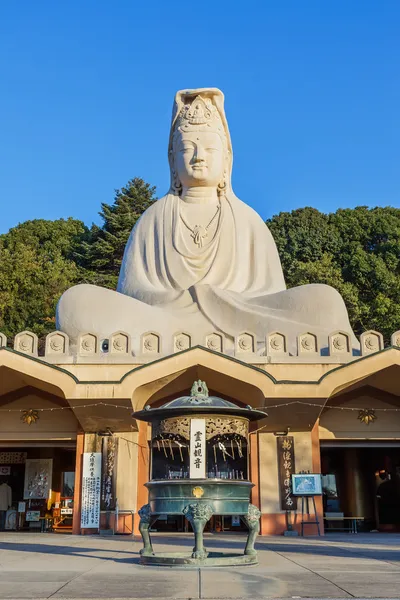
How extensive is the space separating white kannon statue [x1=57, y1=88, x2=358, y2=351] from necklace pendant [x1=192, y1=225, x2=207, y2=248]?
3 centimetres

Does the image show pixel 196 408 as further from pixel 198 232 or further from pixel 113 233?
pixel 113 233

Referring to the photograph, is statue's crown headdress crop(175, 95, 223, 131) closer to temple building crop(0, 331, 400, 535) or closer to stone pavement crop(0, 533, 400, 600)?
temple building crop(0, 331, 400, 535)

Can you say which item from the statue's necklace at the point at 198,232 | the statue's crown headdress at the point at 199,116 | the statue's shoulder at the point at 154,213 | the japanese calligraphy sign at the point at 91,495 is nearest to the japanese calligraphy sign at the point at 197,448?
the japanese calligraphy sign at the point at 91,495

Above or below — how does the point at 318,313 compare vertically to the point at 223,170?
below

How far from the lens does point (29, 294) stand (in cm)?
3198

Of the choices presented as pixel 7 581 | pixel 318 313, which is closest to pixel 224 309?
pixel 318 313

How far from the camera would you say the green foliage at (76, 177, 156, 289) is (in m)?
36.3

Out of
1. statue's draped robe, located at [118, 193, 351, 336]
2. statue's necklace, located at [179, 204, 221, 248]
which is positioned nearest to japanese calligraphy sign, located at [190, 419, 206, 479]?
statue's draped robe, located at [118, 193, 351, 336]

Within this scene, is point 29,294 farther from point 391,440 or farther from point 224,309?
point 391,440

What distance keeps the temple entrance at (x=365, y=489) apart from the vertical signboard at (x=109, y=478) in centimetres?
591

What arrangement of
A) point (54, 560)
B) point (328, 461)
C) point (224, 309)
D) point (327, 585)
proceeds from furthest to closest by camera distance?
point (328, 461) → point (224, 309) → point (54, 560) → point (327, 585)

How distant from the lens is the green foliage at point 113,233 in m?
36.3

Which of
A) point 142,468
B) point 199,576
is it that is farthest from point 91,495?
point 199,576

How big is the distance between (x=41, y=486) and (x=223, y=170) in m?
10.5
